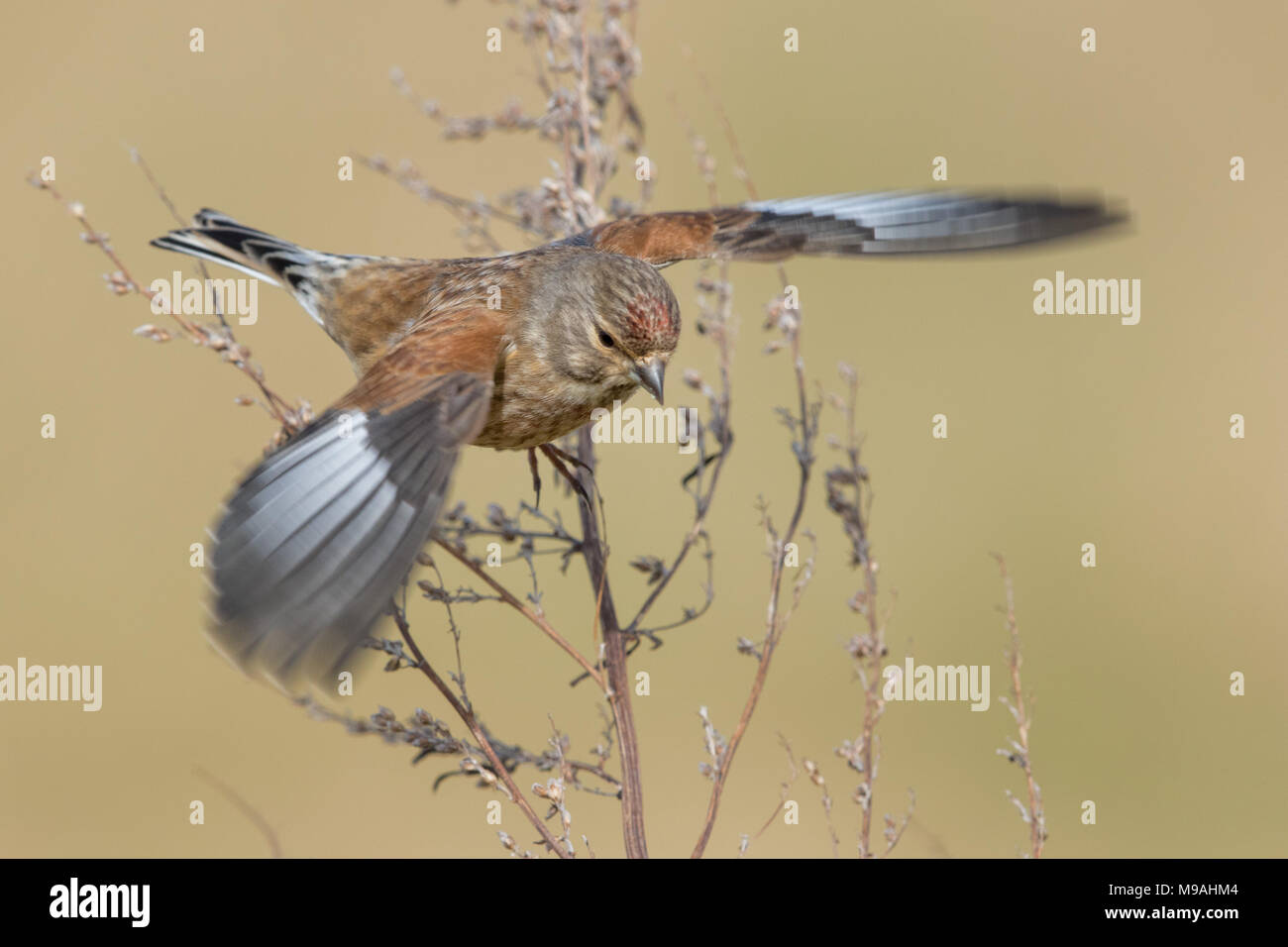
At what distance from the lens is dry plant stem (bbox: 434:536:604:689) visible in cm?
286

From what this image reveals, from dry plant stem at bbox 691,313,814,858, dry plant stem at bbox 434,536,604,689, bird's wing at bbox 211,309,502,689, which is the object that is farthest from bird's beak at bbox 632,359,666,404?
dry plant stem at bbox 434,536,604,689

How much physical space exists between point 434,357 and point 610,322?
0.55 meters

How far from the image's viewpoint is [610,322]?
3801mm

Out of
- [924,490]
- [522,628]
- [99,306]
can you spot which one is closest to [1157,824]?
[924,490]

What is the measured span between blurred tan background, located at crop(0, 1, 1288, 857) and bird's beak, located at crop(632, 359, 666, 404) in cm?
261

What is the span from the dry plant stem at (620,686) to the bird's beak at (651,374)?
271 mm

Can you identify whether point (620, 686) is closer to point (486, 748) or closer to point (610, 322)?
point (486, 748)

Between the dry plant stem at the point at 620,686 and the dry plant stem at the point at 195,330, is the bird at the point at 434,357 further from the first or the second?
the dry plant stem at the point at 620,686

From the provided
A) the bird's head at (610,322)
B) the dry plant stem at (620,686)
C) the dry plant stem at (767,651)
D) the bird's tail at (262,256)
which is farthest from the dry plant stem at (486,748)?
the bird's tail at (262,256)

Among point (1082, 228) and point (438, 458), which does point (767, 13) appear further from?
point (438, 458)

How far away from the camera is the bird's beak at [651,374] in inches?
151

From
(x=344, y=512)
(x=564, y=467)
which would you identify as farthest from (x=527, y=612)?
(x=564, y=467)

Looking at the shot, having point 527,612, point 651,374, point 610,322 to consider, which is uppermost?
point 610,322

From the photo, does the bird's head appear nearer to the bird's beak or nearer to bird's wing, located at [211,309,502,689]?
the bird's beak
